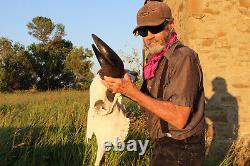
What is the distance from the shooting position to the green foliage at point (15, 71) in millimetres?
27438

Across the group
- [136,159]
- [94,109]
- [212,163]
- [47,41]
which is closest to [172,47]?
[94,109]

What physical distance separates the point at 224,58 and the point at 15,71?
23231 mm

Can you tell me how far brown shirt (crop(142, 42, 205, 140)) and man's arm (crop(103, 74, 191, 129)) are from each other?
0.17 feet

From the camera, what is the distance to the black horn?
2623 mm

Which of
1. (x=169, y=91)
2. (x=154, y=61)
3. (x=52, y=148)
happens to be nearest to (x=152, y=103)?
(x=169, y=91)

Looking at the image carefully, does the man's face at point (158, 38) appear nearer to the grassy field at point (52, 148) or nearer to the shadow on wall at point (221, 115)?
the grassy field at point (52, 148)

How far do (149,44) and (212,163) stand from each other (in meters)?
3.67

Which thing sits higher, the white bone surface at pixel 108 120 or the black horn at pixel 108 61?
the black horn at pixel 108 61

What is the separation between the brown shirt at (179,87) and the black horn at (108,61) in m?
0.35

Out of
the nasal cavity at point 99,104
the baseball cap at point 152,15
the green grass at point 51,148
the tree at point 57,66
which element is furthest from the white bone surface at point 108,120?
the tree at point 57,66

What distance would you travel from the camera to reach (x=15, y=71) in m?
28.3

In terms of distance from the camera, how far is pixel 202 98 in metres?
2.97

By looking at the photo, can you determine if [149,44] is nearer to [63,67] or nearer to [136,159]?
[136,159]

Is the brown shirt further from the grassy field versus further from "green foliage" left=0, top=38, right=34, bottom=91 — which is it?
"green foliage" left=0, top=38, right=34, bottom=91
